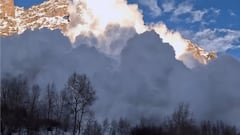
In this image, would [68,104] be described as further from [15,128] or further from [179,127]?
[179,127]

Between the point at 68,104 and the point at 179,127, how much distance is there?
53608 mm

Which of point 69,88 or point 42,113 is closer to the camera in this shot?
point 69,88

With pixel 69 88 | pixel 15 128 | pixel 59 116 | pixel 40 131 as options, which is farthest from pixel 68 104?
pixel 59 116

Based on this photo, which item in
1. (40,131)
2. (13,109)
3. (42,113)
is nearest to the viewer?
(13,109)

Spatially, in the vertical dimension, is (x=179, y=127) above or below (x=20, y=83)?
below

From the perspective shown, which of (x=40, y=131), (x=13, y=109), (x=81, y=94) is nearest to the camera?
(x=81, y=94)

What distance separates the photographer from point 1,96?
139 metres

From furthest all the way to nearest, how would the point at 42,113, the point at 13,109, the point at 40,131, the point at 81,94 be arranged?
the point at 42,113, the point at 40,131, the point at 13,109, the point at 81,94

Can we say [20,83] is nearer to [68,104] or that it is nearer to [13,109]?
[13,109]

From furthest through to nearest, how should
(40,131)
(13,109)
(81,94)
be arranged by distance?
(40,131) → (13,109) → (81,94)

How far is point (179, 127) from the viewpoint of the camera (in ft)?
547

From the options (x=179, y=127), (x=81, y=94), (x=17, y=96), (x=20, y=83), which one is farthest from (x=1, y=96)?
(x=179, y=127)

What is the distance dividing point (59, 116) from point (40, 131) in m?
18.2

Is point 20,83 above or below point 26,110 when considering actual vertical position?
above
